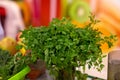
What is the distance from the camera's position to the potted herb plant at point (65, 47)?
2.13 ft

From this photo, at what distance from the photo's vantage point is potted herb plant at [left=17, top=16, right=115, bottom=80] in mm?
650

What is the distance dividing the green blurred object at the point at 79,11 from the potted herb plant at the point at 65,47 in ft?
1.77

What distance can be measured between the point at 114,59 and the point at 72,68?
0.54ft

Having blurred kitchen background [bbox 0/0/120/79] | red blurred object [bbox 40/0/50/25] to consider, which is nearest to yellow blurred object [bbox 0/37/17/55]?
blurred kitchen background [bbox 0/0/120/79]

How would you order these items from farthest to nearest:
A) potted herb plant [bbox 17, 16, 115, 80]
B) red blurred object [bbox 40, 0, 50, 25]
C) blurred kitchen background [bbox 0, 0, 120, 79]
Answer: red blurred object [bbox 40, 0, 50, 25] < blurred kitchen background [bbox 0, 0, 120, 79] < potted herb plant [bbox 17, 16, 115, 80]

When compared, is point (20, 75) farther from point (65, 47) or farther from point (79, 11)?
point (79, 11)

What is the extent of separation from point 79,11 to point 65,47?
65 centimetres

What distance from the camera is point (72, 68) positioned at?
699mm

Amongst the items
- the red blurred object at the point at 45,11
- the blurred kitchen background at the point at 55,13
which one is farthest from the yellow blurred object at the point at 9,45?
the red blurred object at the point at 45,11

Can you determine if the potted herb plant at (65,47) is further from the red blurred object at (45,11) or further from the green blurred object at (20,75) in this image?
the red blurred object at (45,11)

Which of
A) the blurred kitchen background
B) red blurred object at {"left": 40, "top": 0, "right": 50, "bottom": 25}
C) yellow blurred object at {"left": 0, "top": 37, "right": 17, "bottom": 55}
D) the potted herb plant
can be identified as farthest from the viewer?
red blurred object at {"left": 40, "top": 0, "right": 50, "bottom": 25}

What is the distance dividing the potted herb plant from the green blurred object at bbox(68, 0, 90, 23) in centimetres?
54

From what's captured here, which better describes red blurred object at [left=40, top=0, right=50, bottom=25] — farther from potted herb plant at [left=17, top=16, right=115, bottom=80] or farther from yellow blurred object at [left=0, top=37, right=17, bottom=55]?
potted herb plant at [left=17, top=16, right=115, bottom=80]

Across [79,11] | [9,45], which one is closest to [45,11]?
[79,11]
